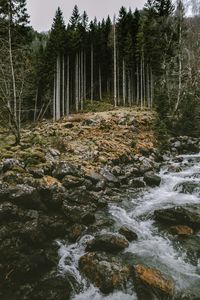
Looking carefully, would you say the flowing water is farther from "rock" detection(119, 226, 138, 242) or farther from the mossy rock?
the mossy rock

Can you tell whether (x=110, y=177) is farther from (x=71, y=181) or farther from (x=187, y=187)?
(x=187, y=187)

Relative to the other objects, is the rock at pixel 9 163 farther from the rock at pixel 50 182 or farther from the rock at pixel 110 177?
the rock at pixel 110 177

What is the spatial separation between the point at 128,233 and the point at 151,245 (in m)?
0.78

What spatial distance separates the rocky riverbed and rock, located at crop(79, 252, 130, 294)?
0.9 inches

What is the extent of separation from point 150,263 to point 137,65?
114 feet

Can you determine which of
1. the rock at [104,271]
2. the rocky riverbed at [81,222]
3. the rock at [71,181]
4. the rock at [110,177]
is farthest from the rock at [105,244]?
the rock at [110,177]

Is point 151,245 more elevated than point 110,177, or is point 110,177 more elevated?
point 110,177

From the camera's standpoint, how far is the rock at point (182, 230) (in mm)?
9000

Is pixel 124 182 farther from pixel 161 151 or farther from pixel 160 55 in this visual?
pixel 160 55

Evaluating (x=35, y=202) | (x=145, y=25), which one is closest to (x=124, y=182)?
(x=35, y=202)

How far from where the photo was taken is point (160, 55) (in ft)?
114

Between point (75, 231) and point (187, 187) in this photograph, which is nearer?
point (75, 231)

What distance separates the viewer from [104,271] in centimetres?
691

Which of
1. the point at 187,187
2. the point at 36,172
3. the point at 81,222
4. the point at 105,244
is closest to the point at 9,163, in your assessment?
the point at 36,172
